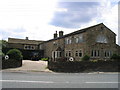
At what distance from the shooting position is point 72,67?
2469 centimetres

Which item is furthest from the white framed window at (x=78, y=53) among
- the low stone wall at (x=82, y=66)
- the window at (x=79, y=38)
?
the low stone wall at (x=82, y=66)

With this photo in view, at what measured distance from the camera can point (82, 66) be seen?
82.0 ft

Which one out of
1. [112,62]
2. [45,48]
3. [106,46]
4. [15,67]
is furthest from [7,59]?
[45,48]

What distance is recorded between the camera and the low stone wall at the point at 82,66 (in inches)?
971

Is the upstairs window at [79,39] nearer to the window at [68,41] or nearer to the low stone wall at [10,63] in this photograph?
Answer: the window at [68,41]

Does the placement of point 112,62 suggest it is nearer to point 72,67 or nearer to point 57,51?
point 72,67

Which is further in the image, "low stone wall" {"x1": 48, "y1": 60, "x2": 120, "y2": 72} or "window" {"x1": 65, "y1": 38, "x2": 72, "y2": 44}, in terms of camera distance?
"window" {"x1": 65, "y1": 38, "x2": 72, "y2": 44}

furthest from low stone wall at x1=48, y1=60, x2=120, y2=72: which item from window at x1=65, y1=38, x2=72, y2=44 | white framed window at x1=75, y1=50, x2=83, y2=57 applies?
window at x1=65, y1=38, x2=72, y2=44

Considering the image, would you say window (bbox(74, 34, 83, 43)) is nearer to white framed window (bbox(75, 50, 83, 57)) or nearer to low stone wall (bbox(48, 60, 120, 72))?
white framed window (bbox(75, 50, 83, 57))

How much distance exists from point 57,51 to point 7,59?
18.0 metres

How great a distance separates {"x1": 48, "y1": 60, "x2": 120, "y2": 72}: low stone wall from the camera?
24.7m

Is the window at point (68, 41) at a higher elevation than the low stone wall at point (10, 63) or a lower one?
higher

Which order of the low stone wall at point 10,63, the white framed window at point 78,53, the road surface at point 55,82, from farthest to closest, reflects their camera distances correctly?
1. the white framed window at point 78,53
2. the low stone wall at point 10,63
3. the road surface at point 55,82

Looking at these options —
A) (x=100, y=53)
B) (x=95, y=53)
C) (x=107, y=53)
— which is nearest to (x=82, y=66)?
(x=95, y=53)
